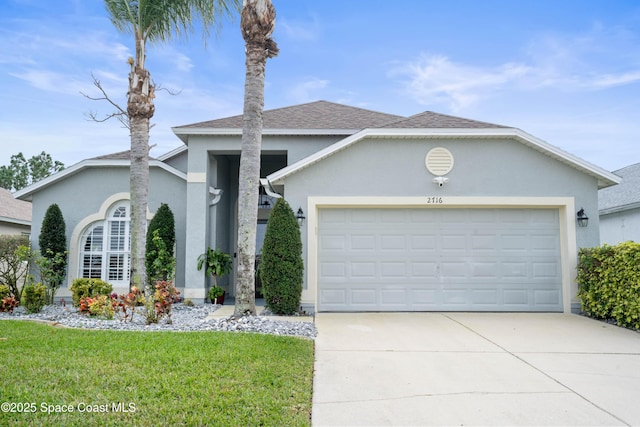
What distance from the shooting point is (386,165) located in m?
9.75

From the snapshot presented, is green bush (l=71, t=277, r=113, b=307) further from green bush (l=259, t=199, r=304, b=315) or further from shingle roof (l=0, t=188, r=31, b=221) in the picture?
shingle roof (l=0, t=188, r=31, b=221)

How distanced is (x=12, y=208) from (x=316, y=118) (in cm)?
1563

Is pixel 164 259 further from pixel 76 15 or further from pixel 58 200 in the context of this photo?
pixel 76 15

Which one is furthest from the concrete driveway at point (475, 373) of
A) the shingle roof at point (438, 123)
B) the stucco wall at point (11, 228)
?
the stucco wall at point (11, 228)

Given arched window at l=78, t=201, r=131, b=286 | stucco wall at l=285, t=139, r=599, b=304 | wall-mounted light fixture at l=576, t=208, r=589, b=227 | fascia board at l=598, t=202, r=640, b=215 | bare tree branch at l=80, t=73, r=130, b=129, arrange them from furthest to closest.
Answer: fascia board at l=598, t=202, r=640, b=215 < arched window at l=78, t=201, r=131, b=286 < bare tree branch at l=80, t=73, r=130, b=129 < stucco wall at l=285, t=139, r=599, b=304 < wall-mounted light fixture at l=576, t=208, r=589, b=227

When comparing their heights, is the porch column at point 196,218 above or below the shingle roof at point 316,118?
below

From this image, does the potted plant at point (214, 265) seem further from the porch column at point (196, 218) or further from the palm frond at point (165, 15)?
the palm frond at point (165, 15)

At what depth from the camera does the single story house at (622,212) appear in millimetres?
14805

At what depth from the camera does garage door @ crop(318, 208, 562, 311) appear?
31.5ft

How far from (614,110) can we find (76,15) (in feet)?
65.1

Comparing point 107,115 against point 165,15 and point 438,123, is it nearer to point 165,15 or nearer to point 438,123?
point 165,15

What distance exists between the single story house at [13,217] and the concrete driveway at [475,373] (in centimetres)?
1621

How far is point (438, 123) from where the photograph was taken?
9.84m

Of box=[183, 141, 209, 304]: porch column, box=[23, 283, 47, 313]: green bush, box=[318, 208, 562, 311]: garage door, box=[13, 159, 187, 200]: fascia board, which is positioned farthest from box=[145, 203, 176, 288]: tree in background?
box=[318, 208, 562, 311]: garage door
